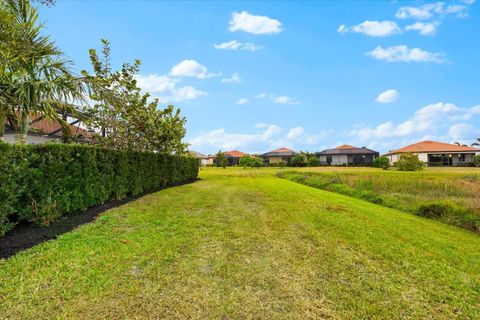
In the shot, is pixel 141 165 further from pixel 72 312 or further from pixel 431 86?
pixel 431 86

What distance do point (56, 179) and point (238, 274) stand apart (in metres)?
4.57

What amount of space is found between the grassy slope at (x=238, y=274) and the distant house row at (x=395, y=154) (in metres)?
43.3

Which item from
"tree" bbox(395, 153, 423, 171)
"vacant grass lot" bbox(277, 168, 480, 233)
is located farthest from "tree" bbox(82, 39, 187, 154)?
"tree" bbox(395, 153, 423, 171)

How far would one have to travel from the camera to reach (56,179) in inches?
211

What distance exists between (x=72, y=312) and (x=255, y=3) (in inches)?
557

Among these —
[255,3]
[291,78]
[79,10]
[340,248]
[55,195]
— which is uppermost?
[255,3]

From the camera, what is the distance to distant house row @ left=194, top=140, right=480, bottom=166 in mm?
40688

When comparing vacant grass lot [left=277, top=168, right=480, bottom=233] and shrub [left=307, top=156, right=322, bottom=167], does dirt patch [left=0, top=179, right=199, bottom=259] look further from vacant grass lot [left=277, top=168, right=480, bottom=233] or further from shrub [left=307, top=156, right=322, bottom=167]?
shrub [left=307, top=156, right=322, bottom=167]

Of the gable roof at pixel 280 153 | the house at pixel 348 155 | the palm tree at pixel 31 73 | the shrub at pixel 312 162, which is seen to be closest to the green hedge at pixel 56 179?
the palm tree at pixel 31 73

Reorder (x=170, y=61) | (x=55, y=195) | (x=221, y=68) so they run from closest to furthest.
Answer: (x=55, y=195) → (x=170, y=61) → (x=221, y=68)

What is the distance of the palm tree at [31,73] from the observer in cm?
503

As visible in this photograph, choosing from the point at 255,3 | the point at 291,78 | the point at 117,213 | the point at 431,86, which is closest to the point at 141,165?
the point at 117,213

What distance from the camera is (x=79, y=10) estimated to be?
8570 mm

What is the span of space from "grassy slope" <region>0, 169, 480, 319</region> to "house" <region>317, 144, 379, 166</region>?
1876 inches
